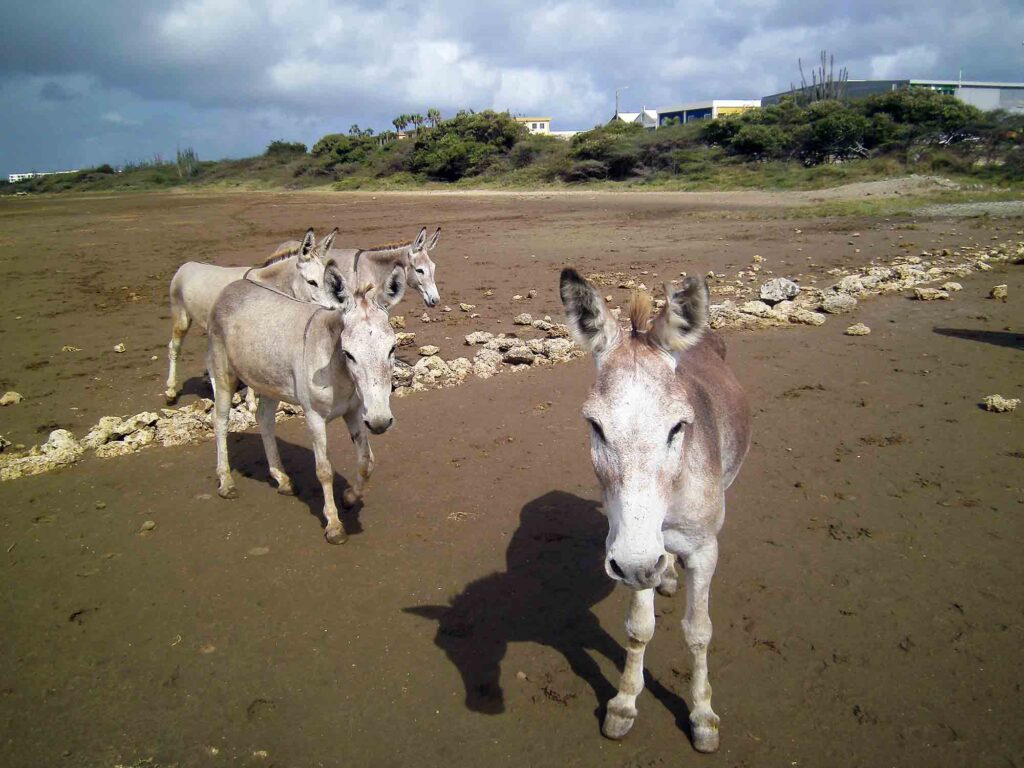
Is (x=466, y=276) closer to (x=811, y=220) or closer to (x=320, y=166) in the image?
(x=811, y=220)

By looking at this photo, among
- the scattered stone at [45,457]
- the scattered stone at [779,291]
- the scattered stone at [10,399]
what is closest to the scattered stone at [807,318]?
the scattered stone at [779,291]

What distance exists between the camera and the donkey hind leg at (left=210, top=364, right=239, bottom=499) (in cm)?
596

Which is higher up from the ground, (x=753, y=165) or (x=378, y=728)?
(x=753, y=165)

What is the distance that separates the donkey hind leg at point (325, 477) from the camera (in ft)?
16.9

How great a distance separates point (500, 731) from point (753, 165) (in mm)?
42622

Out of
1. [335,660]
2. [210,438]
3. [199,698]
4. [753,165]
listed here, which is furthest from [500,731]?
[753,165]

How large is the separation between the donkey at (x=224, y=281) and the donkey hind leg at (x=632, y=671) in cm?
651

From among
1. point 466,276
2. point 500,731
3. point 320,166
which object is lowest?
point 500,731

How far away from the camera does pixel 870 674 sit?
141 inches

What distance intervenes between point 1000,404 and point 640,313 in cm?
614

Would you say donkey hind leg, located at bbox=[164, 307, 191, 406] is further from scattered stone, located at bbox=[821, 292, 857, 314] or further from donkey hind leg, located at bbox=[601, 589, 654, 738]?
scattered stone, located at bbox=[821, 292, 857, 314]

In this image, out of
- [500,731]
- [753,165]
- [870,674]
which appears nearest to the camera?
[500,731]

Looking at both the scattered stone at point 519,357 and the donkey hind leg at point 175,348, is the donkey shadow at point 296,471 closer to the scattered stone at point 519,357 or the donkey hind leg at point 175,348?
the donkey hind leg at point 175,348

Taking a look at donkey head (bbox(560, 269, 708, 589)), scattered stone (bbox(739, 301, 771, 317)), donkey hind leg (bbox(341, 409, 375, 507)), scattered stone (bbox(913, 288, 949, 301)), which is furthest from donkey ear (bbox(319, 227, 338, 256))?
scattered stone (bbox(913, 288, 949, 301))
